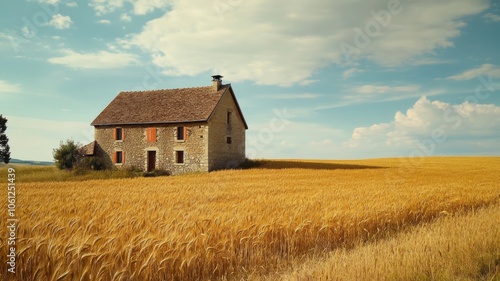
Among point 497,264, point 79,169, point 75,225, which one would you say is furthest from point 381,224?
point 79,169

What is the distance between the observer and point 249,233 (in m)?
6.45

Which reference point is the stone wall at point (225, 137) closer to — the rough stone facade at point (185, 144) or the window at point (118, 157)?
the rough stone facade at point (185, 144)

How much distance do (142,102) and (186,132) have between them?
8147mm

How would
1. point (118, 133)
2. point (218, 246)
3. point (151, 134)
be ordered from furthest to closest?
point (118, 133) < point (151, 134) < point (218, 246)

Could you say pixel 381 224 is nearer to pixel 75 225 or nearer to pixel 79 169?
pixel 75 225

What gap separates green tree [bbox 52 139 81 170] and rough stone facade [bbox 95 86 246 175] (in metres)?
2.43

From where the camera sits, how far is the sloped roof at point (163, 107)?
35562mm

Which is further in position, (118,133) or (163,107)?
Result: (118,133)

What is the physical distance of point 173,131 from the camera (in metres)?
35.6

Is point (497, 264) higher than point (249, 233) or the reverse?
the reverse

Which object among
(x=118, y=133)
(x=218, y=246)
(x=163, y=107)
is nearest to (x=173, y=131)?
(x=163, y=107)

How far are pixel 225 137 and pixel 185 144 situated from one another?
4.60 m

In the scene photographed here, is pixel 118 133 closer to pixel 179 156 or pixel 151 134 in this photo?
pixel 151 134

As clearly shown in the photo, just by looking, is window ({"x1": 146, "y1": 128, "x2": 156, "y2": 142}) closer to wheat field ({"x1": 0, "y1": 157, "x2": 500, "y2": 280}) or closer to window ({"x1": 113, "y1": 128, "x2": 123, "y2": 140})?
window ({"x1": 113, "y1": 128, "x2": 123, "y2": 140})
